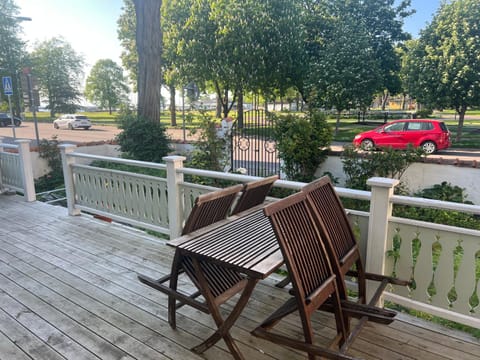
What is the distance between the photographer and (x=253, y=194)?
2.56 m

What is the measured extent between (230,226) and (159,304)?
901 mm

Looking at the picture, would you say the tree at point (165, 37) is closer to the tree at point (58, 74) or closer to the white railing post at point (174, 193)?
the white railing post at point (174, 193)

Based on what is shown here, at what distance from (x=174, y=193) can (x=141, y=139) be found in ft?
15.6

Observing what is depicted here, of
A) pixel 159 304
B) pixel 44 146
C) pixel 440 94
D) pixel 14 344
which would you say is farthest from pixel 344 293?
pixel 440 94

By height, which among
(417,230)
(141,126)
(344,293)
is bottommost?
(344,293)

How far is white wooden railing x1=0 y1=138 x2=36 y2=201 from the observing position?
17.8ft

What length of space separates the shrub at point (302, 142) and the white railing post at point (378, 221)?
4323mm

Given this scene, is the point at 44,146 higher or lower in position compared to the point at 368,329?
higher

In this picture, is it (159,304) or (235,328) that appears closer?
(235,328)

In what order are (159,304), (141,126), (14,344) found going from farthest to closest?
(141,126)
(159,304)
(14,344)

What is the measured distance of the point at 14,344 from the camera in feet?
7.14

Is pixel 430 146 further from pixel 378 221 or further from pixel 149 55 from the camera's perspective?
→ pixel 378 221

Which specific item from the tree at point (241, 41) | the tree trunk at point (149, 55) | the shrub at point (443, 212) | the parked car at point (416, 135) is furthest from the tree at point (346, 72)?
the shrub at point (443, 212)

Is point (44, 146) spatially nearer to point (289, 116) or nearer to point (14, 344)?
point (289, 116)
